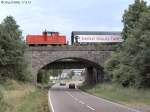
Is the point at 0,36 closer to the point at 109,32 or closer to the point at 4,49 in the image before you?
the point at 4,49

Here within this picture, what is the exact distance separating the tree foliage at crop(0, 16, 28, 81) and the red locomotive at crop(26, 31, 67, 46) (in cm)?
1115

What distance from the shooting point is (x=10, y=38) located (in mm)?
68500

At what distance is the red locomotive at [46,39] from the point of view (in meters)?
86.6

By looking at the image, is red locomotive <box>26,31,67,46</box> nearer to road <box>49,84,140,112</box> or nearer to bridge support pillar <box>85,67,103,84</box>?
bridge support pillar <box>85,67,103,84</box>

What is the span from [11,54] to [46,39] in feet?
63.7

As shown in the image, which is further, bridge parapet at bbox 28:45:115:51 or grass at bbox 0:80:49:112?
bridge parapet at bbox 28:45:115:51

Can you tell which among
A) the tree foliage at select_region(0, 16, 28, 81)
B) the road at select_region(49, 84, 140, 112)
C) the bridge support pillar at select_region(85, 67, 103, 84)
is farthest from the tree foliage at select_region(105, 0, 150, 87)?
the bridge support pillar at select_region(85, 67, 103, 84)

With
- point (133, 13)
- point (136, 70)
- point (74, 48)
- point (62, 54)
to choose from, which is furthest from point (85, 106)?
point (74, 48)

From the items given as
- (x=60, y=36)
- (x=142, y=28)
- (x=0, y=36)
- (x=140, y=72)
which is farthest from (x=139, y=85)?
(x=60, y=36)

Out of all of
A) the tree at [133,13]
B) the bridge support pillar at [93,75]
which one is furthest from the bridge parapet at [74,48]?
the bridge support pillar at [93,75]

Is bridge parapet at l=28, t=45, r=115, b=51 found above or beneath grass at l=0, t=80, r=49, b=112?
above

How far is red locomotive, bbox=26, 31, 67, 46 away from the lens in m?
86.6

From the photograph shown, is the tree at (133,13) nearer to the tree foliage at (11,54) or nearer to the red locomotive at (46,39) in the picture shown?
the red locomotive at (46,39)

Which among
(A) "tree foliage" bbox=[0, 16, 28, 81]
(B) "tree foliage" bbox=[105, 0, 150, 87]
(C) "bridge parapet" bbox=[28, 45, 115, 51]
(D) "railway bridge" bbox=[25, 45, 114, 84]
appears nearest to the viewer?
(B) "tree foliage" bbox=[105, 0, 150, 87]
